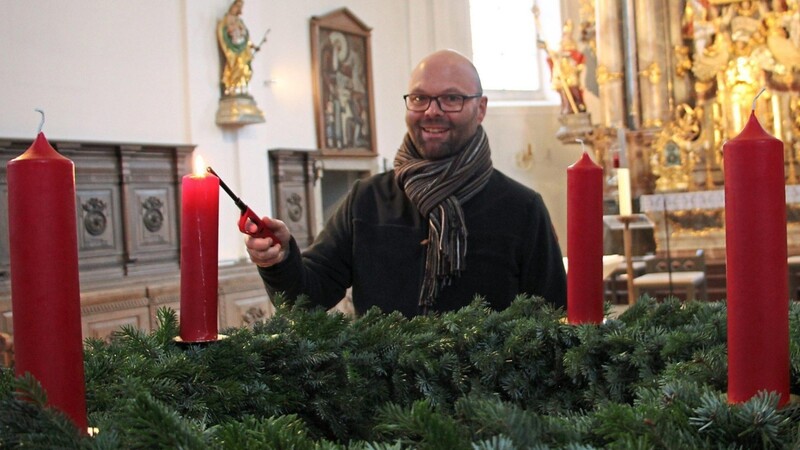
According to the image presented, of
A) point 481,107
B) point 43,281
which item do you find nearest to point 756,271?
point 43,281

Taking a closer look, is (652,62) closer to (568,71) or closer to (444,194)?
(568,71)

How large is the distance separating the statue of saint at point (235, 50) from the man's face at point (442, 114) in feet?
25.5

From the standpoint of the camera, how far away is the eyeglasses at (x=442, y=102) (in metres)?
2.75

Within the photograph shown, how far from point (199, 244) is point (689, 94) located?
12587 millimetres

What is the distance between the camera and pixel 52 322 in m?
0.87

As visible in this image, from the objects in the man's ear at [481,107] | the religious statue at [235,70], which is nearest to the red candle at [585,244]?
the man's ear at [481,107]

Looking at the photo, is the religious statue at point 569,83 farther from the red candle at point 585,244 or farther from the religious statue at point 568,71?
the red candle at point 585,244

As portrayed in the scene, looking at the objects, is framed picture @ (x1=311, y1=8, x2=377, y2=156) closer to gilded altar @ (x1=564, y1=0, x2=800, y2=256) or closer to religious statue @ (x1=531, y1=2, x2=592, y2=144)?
religious statue @ (x1=531, y1=2, x2=592, y2=144)

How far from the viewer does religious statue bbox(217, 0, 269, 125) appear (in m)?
10.3

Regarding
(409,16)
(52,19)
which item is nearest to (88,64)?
(52,19)

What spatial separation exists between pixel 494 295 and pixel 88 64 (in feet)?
23.6

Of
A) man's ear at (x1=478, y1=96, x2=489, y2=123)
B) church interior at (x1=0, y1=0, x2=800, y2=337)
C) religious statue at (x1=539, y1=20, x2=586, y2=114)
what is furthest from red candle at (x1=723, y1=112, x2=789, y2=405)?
religious statue at (x1=539, y1=20, x2=586, y2=114)

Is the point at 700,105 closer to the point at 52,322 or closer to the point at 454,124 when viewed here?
the point at 454,124

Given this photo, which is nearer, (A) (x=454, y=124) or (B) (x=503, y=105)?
(A) (x=454, y=124)
